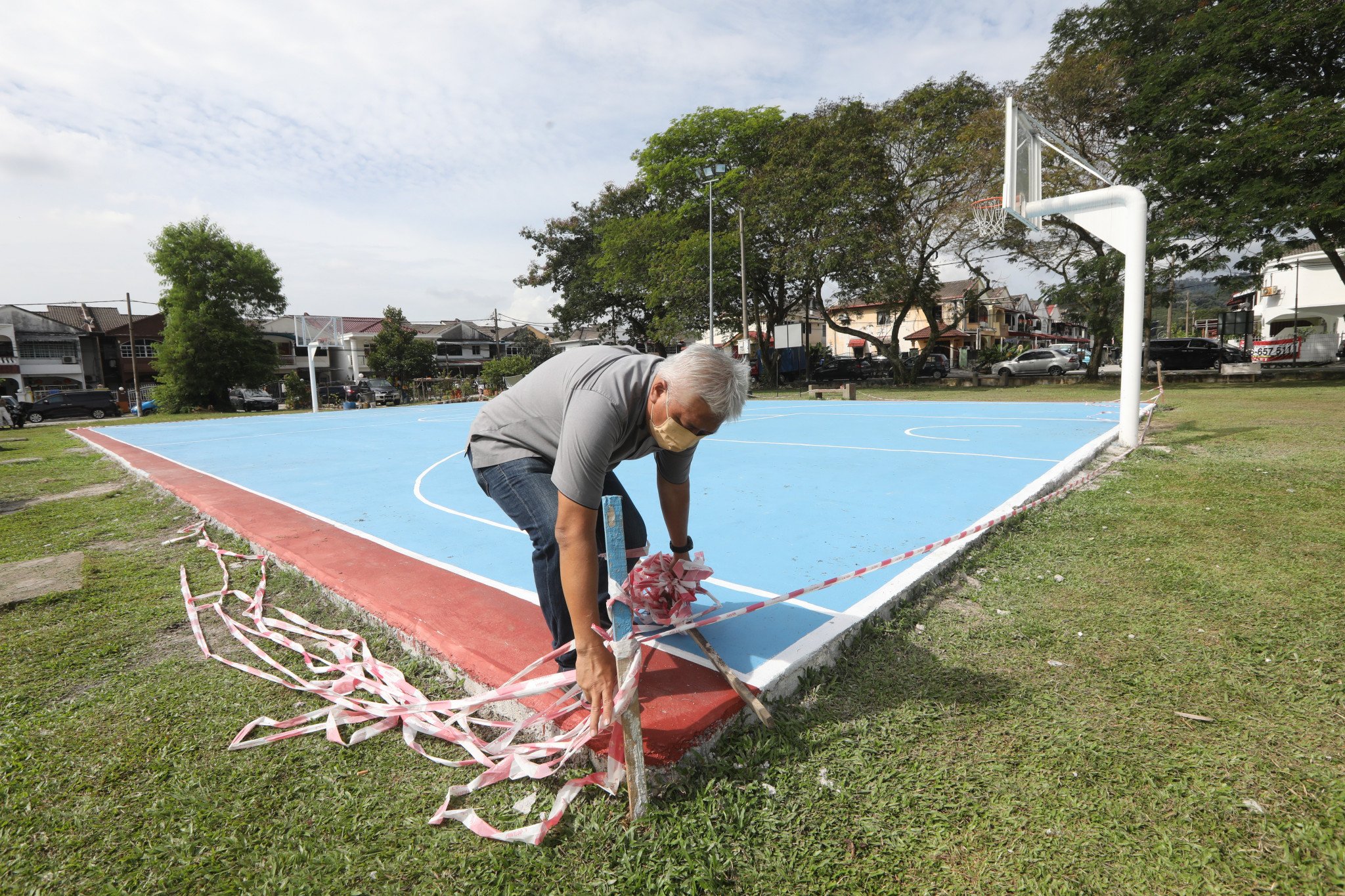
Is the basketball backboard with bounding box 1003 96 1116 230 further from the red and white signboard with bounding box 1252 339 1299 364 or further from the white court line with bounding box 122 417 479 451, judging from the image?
the red and white signboard with bounding box 1252 339 1299 364

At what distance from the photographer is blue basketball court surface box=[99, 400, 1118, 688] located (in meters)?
3.69

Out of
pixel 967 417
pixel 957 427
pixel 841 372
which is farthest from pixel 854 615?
pixel 841 372

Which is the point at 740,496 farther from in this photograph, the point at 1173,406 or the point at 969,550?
the point at 1173,406

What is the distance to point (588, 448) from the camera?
80.1 inches

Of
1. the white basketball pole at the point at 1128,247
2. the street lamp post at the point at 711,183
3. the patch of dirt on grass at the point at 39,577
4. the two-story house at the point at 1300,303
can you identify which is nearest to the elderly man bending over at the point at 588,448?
the patch of dirt on grass at the point at 39,577

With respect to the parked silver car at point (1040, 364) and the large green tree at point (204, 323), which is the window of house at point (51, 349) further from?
the parked silver car at point (1040, 364)

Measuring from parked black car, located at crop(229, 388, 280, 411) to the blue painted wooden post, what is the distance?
39402 mm

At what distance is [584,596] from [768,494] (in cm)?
472

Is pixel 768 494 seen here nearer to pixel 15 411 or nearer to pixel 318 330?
pixel 318 330

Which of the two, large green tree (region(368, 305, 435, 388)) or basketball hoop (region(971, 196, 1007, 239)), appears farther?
large green tree (region(368, 305, 435, 388))

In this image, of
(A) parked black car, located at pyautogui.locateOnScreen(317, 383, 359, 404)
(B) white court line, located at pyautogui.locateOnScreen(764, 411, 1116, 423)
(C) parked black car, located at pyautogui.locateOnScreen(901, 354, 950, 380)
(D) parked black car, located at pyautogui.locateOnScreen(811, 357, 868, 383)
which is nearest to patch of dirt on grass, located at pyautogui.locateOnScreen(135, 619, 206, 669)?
(B) white court line, located at pyautogui.locateOnScreen(764, 411, 1116, 423)

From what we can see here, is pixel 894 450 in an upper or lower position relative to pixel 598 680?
lower

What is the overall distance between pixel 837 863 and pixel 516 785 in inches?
41.2

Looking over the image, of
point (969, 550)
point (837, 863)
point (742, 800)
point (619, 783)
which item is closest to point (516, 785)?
point (619, 783)
